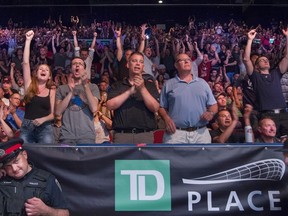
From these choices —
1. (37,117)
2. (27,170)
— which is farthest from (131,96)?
(27,170)

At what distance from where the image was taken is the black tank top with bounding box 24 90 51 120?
695 centimetres

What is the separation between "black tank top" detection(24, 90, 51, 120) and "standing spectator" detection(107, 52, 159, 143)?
2.80ft

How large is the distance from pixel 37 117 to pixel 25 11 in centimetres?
1857

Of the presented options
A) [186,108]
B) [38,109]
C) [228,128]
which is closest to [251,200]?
[186,108]

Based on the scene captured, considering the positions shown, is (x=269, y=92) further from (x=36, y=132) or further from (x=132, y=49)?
(x=132, y=49)

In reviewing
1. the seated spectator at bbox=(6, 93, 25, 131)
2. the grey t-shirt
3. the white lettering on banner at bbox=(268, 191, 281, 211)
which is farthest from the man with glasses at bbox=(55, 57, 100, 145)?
the white lettering on banner at bbox=(268, 191, 281, 211)

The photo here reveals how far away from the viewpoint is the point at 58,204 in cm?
499

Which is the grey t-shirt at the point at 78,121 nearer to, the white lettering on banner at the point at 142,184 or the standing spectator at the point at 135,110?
the standing spectator at the point at 135,110

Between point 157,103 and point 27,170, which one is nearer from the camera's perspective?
point 27,170

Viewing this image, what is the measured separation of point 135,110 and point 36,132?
127cm

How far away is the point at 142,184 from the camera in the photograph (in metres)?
5.81

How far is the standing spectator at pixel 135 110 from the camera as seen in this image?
6516 mm

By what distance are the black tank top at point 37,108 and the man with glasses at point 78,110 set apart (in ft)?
0.69

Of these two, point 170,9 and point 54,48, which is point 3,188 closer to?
point 54,48
